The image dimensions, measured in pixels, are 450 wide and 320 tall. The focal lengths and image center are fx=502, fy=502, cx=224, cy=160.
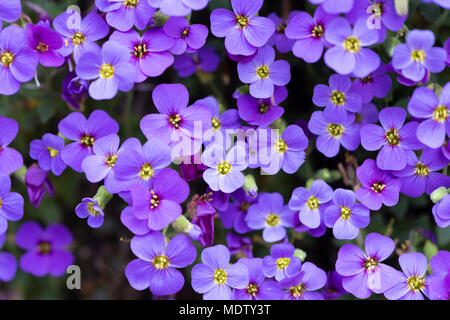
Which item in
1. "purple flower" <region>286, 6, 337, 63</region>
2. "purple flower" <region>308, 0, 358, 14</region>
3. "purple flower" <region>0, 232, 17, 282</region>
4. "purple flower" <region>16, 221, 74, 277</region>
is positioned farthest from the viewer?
"purple flower" <region>16, 221, 74, 277</region>

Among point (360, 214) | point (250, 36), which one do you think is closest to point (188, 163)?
point (250, 36)

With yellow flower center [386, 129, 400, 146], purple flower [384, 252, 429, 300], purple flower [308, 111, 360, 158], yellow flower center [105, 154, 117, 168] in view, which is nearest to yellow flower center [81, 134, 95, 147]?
yellow flower center [105, 154, 117, 168]

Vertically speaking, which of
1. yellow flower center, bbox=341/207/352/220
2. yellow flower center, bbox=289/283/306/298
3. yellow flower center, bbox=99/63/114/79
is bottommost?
yellow flower center, bbox=289/283/306/298

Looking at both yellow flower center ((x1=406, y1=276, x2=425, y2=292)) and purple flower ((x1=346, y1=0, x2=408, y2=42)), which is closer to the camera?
purple flower ((x1=346, y1=0, x2=408, y2=42))

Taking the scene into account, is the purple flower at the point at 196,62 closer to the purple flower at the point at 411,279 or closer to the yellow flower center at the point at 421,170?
the yellow flower center at the point at 421,170

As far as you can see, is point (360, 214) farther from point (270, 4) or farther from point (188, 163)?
point (270, 4)

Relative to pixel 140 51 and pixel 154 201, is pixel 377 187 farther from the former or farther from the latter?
pixel 140 51

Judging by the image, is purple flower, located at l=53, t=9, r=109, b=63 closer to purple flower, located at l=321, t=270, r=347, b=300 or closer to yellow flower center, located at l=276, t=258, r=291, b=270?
yellow flower center, located at l=276, t=258, r=291, b=270
